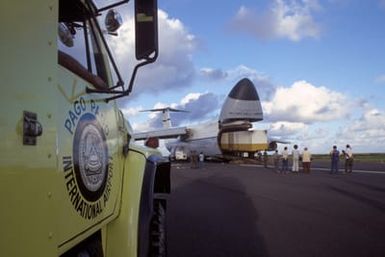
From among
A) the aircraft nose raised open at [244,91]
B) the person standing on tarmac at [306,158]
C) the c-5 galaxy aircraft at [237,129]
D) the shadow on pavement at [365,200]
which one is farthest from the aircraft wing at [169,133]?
the shadow on pavement at [365,200]

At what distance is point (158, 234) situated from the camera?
13.0 ft

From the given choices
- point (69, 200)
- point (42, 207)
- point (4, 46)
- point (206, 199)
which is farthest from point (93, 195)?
point (206, 199)

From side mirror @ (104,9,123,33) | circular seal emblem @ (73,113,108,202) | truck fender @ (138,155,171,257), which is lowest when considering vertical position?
truck fender @ (138,155,171,257)

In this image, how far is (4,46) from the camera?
5.36ft

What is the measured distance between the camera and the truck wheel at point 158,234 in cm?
383

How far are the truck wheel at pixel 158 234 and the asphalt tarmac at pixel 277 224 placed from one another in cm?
259

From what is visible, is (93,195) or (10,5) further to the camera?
(93,195)

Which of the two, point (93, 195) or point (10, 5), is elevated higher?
point (10, 5)

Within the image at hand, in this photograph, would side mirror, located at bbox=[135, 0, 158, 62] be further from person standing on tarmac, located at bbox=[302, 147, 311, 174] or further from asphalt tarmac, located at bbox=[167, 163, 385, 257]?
person standing on tarmac, located at bbox=[302, 147, 311, 174]

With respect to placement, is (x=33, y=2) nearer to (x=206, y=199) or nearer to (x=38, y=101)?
(x=38, y=101)

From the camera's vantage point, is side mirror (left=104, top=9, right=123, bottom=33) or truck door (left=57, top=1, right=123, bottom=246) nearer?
truck door (left=57, top=1, right=123, bottom=246)

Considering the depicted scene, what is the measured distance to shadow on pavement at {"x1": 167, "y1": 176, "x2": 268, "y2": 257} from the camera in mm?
7074

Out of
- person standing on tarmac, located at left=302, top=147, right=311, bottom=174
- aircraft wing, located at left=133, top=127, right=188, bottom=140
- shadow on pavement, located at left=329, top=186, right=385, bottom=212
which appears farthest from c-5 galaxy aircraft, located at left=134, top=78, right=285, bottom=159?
shadow on pavement, located at left=329, top=186, right=385, bottom=212

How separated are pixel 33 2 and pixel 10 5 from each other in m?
0.21
